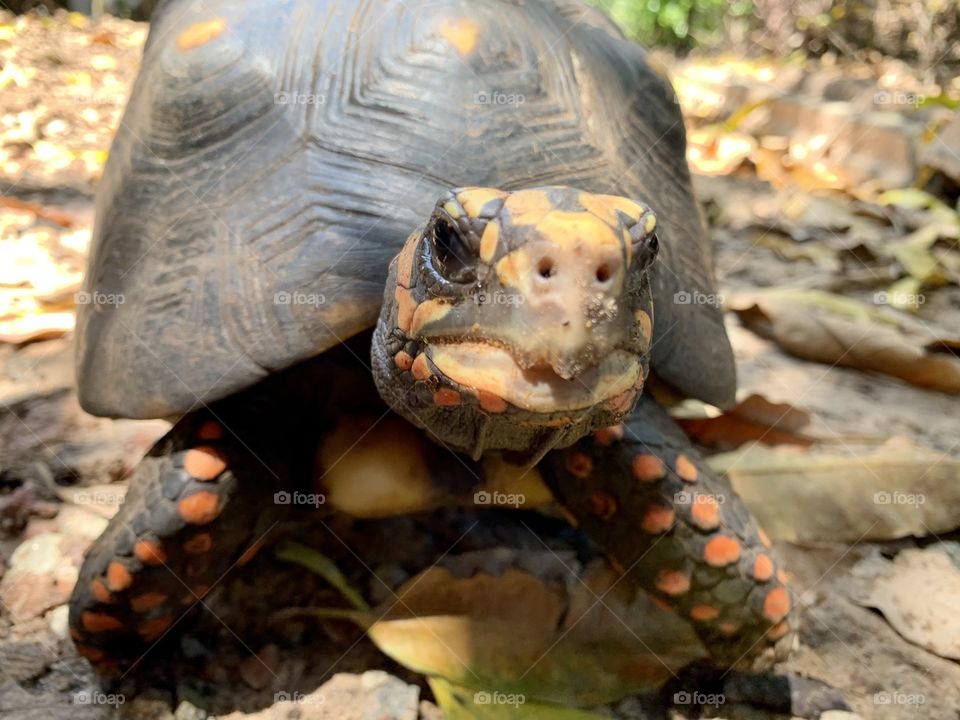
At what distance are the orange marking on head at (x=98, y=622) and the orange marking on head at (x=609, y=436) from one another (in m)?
1.20

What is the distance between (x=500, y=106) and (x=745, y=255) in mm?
2994

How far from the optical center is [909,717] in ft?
6.51

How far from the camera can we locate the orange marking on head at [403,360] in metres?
1.66

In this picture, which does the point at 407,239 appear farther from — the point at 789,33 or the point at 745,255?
the point at 789,33

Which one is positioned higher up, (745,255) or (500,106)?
(500,106)

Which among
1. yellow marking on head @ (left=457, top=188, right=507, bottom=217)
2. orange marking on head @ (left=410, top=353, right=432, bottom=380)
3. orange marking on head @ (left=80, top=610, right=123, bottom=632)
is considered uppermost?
yellow marking on head @ (left=457, top=188, right=507, bottom=217)

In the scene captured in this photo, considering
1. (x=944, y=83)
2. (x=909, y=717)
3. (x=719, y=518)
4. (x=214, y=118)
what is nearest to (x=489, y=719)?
(x=719, y=518)

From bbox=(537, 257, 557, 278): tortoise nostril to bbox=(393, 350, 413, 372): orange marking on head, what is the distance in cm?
42

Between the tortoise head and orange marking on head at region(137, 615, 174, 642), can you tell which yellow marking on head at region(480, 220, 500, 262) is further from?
orange marking on head at region(137, 615, 174, 642)

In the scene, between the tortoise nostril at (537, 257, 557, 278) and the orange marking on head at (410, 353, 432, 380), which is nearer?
the tortoise nostril at (537, 257, 557, 278)

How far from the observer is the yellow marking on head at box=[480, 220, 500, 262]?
1.40 m

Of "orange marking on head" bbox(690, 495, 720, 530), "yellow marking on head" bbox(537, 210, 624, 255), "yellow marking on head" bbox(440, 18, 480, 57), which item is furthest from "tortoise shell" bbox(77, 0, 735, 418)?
"yellow marking on head" bbox(537, 210, 624, 255)

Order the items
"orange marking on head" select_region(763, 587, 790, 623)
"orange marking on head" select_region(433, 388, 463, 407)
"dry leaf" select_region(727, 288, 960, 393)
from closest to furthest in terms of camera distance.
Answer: "orange marking on head" select_region(433, 388, 463, 407), "orange marking on head" select_region(763, 587, 790, 623), "dry leaf" select_region(727, 288, 960, 393)

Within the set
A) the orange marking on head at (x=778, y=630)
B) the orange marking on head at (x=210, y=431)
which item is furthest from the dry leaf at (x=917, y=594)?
the orange marking on head at (x=210, y=431)
